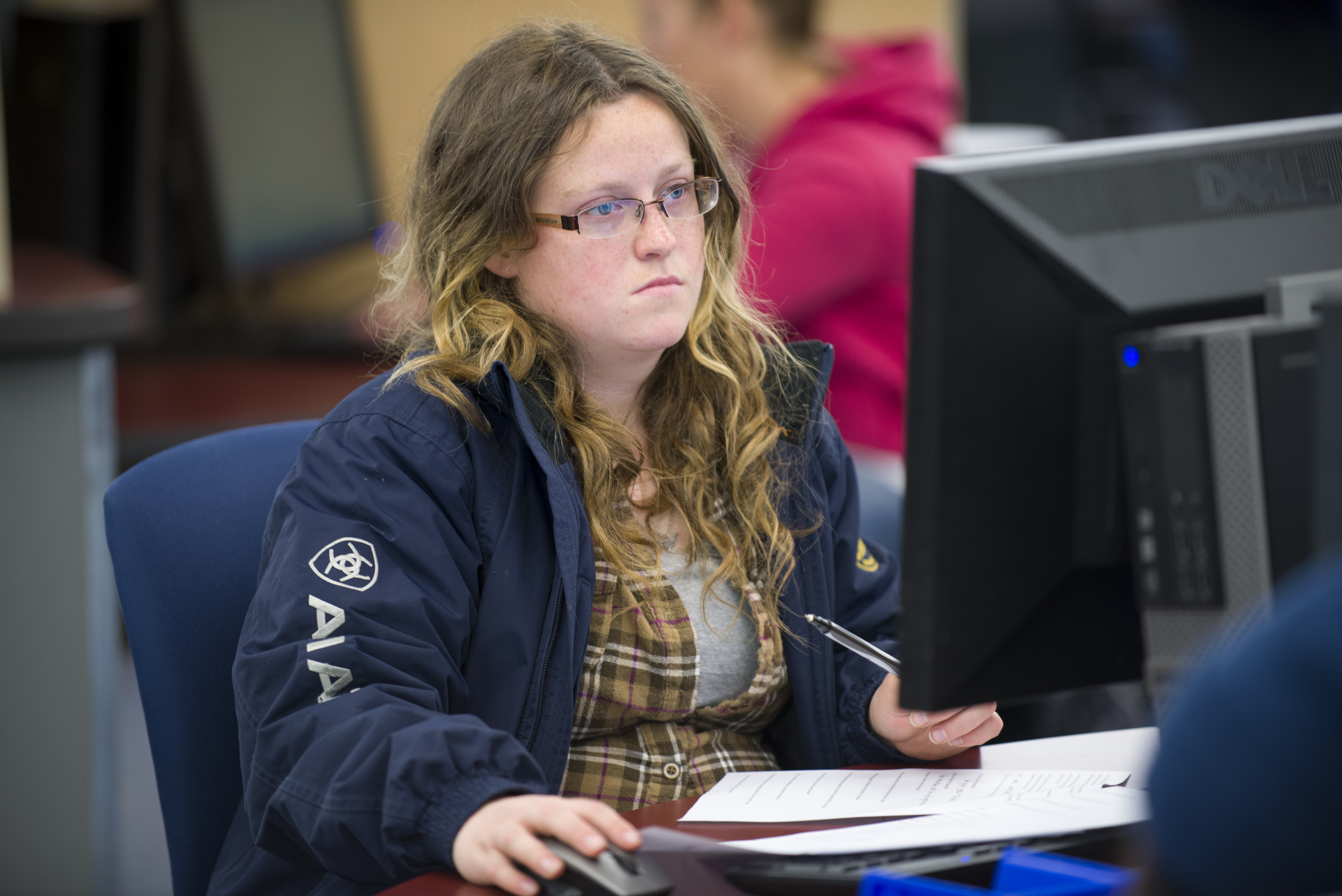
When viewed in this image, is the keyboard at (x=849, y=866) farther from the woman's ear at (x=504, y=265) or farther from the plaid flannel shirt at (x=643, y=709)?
the woman's ear at (x=504, y=265)

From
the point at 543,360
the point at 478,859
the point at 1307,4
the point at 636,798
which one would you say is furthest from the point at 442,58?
the point at 1307,4

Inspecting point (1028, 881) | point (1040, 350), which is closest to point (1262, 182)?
point (1040, 350)

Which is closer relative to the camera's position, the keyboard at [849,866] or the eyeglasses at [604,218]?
the keyboard at [849,866]

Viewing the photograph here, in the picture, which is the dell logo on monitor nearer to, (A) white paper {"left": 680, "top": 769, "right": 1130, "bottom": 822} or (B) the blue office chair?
(A) white paper {"left": 680, "top": 769, "right": 1130, "bottom": 822}

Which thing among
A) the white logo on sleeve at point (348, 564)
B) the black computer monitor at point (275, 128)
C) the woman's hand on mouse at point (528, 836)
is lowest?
the woman's hand on mouse at point (528, 836)

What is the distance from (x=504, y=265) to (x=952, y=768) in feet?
2.09

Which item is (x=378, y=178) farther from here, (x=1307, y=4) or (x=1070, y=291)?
(x=1307, y=4)

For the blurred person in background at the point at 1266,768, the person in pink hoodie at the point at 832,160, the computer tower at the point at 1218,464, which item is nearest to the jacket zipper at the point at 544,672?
the computer tower at the point at 1218,464

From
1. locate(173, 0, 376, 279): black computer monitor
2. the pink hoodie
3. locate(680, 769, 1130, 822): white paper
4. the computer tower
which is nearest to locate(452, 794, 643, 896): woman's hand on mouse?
locate(680, 769, 1130, 822): white paper

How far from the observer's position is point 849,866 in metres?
0.88

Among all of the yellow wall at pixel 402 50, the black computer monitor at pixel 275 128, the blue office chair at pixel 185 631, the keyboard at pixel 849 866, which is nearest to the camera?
the keyboard at pixel 849 866

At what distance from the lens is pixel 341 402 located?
123 centimetres

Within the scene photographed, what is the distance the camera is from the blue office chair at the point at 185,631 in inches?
49.2

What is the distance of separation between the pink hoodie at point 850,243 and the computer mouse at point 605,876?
1410mm
